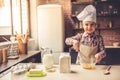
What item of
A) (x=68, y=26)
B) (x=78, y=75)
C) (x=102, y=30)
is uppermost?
(x=68, y=26)

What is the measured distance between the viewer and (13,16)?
4.70m

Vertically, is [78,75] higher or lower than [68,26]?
lower

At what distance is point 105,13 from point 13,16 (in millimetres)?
2210

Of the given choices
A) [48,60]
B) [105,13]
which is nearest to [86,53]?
[48,60]

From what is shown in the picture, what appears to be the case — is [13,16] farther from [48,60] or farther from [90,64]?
[90,64]

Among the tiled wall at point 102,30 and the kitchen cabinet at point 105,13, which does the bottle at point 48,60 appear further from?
the tiled wall at point 102,30

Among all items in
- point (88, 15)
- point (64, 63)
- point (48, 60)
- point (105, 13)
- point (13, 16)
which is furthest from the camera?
point (105, 13)

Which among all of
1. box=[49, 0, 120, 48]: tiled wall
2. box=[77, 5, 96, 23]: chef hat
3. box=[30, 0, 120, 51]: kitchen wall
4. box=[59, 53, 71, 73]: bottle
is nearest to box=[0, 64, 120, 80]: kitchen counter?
box=[59, 53, 71, 73]: bottle

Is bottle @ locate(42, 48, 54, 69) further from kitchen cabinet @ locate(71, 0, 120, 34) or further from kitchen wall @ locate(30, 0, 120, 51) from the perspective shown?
kitchen cabinet @ locate(71, 0, 120, 34)

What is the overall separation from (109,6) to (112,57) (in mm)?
1298

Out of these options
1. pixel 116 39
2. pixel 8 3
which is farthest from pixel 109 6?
pixel 8 3

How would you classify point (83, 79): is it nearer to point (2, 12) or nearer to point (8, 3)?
point (8, 3)

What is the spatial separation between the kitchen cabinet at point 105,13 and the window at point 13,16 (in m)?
1.18

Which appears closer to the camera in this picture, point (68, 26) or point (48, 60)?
point (48, 60)
